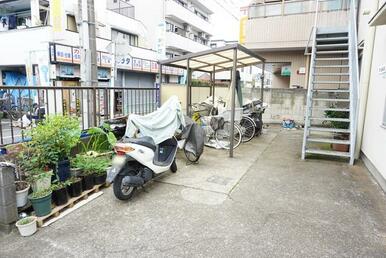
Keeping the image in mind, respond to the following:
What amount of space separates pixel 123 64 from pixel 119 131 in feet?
30.2

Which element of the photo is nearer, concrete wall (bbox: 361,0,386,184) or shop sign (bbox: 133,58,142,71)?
concrete wall (bbox: 361,0,386,184)

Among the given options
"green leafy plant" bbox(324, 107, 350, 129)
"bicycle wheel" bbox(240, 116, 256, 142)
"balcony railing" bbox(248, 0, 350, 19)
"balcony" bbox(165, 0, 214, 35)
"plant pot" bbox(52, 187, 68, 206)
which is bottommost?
"plant pot" bbox(52, 187, 68, 206)

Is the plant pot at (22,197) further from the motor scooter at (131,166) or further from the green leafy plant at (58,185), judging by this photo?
the motor scooter at (131,166)

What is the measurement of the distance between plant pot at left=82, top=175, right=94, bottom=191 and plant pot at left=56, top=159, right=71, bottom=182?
20 centimetres

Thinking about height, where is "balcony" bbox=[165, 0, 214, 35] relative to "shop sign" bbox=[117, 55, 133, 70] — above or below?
above

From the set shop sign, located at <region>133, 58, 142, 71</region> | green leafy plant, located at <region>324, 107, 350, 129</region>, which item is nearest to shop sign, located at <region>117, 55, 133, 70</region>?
shop sign, located at <region>133, 58, 142, 71</region>

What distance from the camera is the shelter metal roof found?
17.4 ft

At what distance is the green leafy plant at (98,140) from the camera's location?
414cm

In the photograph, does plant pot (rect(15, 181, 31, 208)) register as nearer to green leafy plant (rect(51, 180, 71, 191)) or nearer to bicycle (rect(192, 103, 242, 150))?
green leafy plant (rect(51, 180, 71, 191))

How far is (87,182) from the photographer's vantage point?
11.0 ft

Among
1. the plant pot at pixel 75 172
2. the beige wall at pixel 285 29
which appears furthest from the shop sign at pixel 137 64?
the plant pot at pixel 75 172

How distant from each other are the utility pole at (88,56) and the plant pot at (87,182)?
1.54 meters

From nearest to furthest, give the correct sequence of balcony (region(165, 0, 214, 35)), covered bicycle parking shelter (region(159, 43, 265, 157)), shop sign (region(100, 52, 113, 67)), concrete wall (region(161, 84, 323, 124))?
covered bicycle parking shelter (region(159, 43, 265, 157)), concrete wall (region(161, 84, 323, 124)), shop sign (region(100, 52, 113, 67)), balcony (region(165, 0, 214, 35))

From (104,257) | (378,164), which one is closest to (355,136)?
(378,164)
